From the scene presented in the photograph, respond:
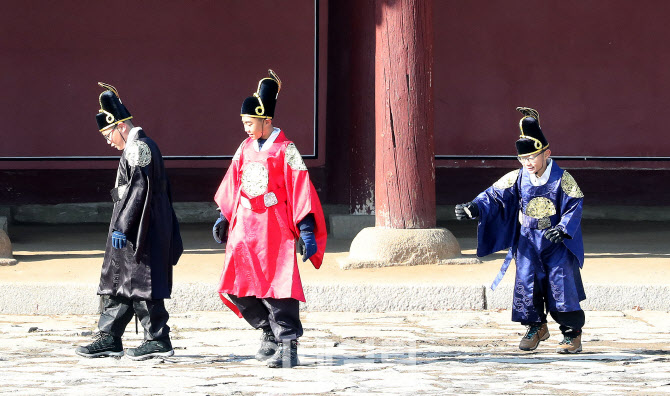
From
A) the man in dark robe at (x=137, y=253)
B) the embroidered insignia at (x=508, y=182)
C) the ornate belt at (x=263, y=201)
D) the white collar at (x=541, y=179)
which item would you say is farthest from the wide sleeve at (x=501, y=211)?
the man in dark robe at (x=137, y=253)

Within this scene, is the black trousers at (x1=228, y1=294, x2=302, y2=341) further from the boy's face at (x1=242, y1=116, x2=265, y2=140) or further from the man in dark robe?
the boy's face at (x1=242, y1=116, x2=265, y2=140)

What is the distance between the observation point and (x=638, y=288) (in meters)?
7.26

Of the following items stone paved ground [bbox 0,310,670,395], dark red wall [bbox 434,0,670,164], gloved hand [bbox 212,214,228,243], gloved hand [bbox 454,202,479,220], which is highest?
dark red wall [bbox 434,0,670,164]

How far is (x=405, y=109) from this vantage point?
8.31 m

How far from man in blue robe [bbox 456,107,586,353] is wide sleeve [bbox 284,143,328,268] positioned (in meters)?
0.76

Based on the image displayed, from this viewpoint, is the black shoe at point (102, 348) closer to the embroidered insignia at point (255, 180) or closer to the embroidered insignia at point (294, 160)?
the embroidered insignia at point (255, 180)

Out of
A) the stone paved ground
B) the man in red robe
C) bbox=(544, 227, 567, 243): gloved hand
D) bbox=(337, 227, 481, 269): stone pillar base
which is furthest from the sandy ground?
the man in red robe

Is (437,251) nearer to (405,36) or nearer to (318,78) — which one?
(405,36)

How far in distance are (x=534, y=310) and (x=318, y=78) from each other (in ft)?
17.3

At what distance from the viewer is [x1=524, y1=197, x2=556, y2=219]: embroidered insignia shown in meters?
6.04

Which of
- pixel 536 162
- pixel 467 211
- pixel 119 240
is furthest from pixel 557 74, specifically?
pixel 119 240

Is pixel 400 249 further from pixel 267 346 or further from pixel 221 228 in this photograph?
pixel 267 346

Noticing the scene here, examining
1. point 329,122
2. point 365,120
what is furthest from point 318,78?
point 365,120

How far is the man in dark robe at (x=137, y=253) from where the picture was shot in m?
5.72
